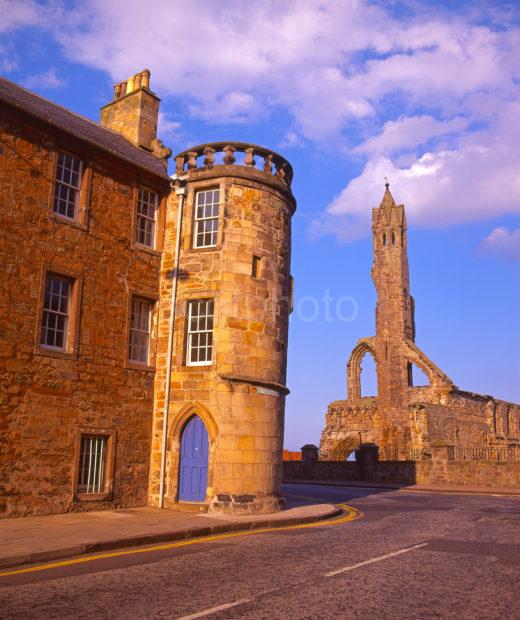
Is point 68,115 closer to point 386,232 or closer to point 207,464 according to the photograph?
point 207,464

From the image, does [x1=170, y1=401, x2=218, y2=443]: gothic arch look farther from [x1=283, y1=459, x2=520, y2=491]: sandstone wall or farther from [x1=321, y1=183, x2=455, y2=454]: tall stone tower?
[x1=321, y1=183, x2=455, y2=454]: tall stone tower

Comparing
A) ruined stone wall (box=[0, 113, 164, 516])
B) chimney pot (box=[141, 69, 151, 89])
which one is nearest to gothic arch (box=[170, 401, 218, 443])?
ruined stone wall (box=[0, 113, 164, 516])

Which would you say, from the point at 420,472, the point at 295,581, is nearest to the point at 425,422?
the point at 420,472

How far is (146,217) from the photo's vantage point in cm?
1606

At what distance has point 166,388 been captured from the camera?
50.0 ft

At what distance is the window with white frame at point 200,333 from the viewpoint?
15312mm

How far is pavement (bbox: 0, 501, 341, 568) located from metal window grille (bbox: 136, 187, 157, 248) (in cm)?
662

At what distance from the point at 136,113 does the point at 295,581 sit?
49.5 feet

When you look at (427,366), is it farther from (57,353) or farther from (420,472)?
(57,353)

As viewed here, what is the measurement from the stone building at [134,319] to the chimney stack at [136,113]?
1362 millimetres

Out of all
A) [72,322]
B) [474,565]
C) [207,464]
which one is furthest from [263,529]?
[72,322]

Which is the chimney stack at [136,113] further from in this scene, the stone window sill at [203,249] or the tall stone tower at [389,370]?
the tall stone tower at [389,370]

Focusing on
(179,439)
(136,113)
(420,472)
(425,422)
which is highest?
(136,113)

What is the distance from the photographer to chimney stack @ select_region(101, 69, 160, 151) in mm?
18422
